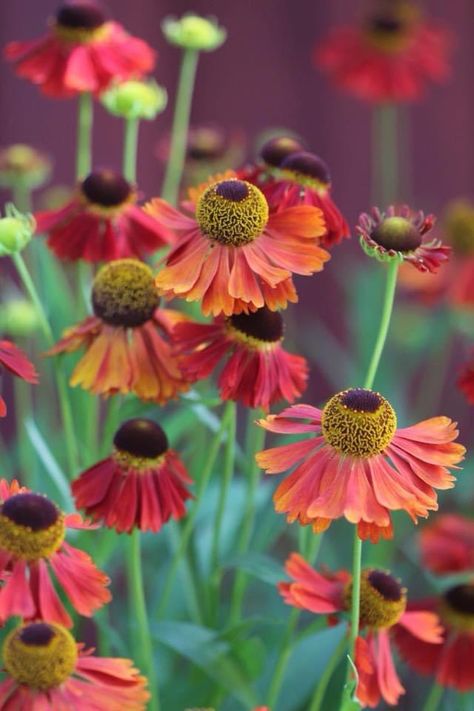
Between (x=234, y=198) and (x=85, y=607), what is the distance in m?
0.17

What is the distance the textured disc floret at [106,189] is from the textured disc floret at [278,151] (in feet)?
0.23

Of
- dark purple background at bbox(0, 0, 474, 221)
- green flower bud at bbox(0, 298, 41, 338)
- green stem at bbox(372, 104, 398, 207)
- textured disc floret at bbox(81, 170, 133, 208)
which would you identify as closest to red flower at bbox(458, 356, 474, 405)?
textured disc floret at bbox(81, 170, 133, 208)

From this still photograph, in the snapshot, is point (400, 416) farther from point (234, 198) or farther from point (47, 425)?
point (234, 198)

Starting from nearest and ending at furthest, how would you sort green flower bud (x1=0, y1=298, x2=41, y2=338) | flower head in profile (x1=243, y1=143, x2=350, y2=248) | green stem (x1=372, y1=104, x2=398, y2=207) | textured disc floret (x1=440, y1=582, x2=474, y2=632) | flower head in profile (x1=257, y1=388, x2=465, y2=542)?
flower head in profile (x1=257, y1=388, x2=465, y2=542)
flower head in profile (x1=243, y1=143, x2=350, y2=248)
textured disc floret (x1=440, y1=582, x2=474, y2=632)
green flower bud (x1=0, y1=298, x2=41, y2=338)
green stem (x1=372, y1=104, x2=398, y2=207)

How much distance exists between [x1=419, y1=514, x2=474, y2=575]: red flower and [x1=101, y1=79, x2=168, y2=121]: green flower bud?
30 centimetres

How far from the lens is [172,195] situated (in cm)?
79

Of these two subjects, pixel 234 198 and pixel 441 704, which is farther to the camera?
pixel 441 704

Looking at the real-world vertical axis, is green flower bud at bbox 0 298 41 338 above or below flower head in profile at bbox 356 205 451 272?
below

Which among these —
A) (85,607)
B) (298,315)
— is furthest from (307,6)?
(85,607)

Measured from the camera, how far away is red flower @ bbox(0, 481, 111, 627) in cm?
46

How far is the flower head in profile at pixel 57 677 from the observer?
1.47ft

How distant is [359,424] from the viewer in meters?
0.46

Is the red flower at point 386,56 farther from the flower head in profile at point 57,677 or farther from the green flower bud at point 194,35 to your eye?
the flower head in profile at point 57,677

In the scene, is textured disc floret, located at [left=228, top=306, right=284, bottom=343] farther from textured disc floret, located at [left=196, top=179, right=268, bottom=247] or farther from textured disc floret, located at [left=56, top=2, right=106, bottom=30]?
textured disc floret, located at [left=56, top=2, right=106, bottom=30]
